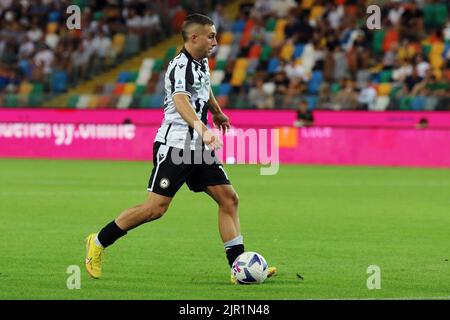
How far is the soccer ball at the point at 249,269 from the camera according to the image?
404 inches

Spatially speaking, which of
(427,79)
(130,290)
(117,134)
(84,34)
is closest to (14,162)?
(117,134)

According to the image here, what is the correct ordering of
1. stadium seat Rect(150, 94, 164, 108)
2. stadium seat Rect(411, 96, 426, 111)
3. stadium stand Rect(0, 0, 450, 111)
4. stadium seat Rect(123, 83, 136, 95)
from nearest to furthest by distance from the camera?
stadium seat Rect(411, 96, 426, 111) → stadium stand Rect(0, 0, 450, 111) → stadium seat Rect(150, 94, 164, 108) → stadium seat Rect(123, 83, 136, 95)

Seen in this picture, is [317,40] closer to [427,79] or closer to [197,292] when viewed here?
[427,79]

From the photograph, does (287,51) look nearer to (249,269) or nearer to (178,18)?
(178,18)

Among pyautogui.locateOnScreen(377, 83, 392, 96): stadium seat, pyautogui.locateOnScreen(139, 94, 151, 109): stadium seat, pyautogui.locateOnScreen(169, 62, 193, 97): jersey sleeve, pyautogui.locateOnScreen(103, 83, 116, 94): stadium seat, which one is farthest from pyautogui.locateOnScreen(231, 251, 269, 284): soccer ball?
pyautogui.locateOnScreen(103, 83, 116, 94): stadium seat

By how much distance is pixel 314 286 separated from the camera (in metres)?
10.1

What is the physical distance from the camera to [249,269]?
10.3m

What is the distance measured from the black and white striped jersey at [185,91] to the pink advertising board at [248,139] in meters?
18.5

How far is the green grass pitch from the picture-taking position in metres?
9.96

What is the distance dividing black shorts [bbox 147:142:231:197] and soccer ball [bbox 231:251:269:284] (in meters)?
0.70

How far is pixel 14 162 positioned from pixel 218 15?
9100mm

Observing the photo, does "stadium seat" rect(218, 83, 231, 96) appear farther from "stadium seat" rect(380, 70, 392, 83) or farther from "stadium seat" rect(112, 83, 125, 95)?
"stadium seat" rect(380, 70, 392, 83)

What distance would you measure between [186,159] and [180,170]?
11cm

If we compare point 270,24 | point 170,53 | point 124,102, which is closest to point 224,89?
point 124,102
